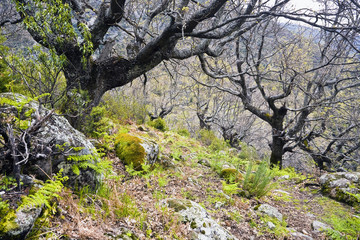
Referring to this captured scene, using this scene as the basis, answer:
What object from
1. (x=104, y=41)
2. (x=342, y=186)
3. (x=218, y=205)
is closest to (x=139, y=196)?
(x=218, y=205)

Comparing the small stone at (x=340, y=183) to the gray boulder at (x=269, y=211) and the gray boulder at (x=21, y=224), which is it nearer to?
the gray boulder at (x=269, y=211)

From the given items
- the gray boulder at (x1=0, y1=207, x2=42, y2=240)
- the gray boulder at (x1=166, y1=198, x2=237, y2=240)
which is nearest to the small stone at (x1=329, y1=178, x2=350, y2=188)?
the gray boulder at (x1=166, y1=198, x2=237, y2=240)

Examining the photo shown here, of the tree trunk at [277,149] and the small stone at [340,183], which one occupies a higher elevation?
the tree trunk at [277,149]

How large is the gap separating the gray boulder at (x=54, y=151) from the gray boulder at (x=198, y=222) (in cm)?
129

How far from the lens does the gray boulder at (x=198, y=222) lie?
8.42 feet

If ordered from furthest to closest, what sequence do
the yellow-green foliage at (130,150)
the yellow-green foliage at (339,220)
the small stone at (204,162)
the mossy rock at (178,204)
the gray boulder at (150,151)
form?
the small stone at (204,162)
the gray boulder at (150,151)
the yellow-green foliage at (130,150)
the yellow-green foliage at (339,220)
the mossy rock at (178,204)

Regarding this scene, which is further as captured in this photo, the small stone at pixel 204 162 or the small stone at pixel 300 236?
the small stone at pixel 204 162

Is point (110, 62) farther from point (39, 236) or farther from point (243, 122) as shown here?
point (243, 122)

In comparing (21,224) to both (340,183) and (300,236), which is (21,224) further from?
(340,183)

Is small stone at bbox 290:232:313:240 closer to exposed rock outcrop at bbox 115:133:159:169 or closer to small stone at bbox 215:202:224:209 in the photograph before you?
small stone at bbox 215:202:224:209

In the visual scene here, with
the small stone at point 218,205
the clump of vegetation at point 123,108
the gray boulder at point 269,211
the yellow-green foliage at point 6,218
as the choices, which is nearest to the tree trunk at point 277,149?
the gray boulder at point 269,211

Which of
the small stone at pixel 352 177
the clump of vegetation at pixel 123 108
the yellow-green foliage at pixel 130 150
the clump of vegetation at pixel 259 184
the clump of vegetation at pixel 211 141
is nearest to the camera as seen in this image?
the yellow-green foliage at pixel 130 150

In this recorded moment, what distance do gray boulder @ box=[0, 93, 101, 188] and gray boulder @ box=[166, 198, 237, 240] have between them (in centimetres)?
129

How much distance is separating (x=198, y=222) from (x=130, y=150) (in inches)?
90.5
